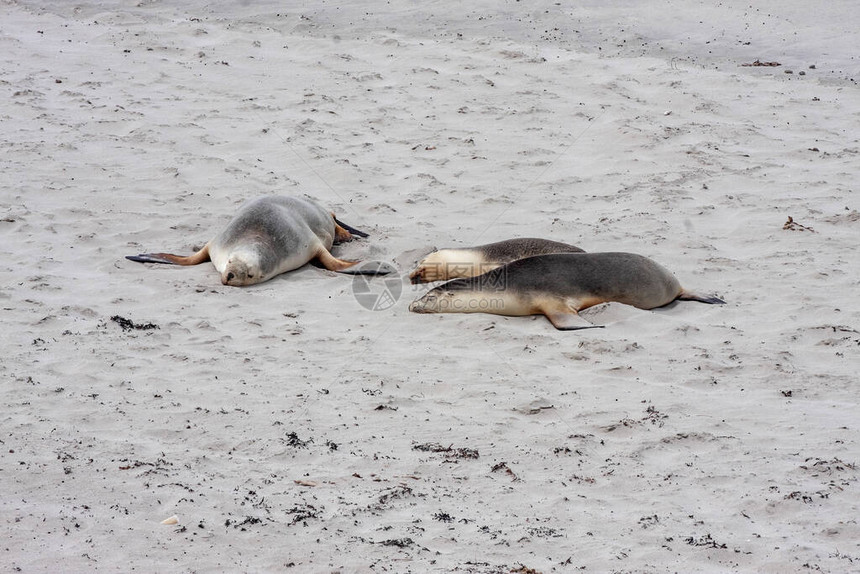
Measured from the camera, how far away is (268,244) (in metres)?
5.86

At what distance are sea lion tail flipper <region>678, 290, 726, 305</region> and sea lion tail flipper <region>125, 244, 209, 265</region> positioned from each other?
2.83m

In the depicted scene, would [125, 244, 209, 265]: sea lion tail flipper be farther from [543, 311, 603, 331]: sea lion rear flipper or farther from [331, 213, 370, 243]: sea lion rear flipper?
[543, 311, 603, 331]: sea lion rear flipper

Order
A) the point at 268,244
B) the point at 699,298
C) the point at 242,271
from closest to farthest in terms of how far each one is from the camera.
A: the point at 699,298, the point at 242,271, the point at 268,244

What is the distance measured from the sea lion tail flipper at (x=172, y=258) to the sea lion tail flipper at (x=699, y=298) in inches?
112

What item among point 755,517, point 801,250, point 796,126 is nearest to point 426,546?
point 755,517

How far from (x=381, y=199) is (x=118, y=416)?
3509mm

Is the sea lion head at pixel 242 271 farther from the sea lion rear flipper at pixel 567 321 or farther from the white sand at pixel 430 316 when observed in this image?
the sea lion rear flipper at pixel 567 321

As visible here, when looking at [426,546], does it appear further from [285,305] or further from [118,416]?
[285,305]

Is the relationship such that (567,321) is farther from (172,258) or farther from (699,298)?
(172,258)

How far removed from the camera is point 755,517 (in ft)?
10.6

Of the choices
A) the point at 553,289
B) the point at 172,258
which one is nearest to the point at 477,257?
the point at 553,289

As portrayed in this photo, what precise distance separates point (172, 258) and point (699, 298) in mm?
3093

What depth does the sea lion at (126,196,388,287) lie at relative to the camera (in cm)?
570

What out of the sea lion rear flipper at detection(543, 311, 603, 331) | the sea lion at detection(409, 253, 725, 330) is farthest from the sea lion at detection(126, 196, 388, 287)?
the sea lion rear flipper at detection(543, 311, 603, 331)
